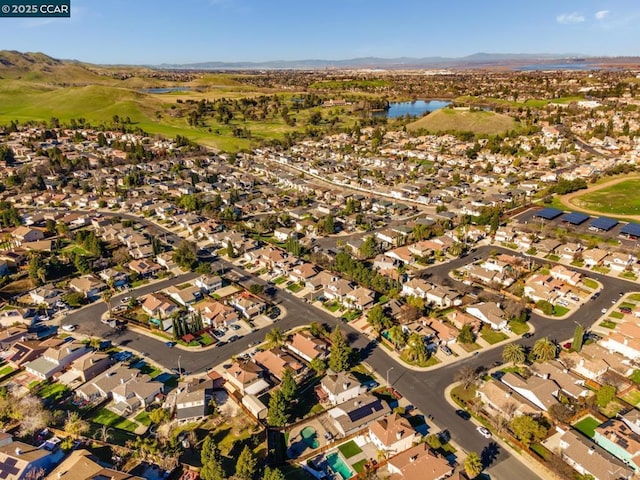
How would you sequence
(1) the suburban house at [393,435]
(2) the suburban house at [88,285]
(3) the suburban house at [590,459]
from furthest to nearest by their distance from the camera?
(2) the suburban house at [88,285]
(1) the suburban house at [393,435]
(3) the suburban house at [590,459]

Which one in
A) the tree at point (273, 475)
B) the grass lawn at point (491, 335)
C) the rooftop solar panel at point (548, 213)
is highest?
the rooftop solar panel at point (548, 213)

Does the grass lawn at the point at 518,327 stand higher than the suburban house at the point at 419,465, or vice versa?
the grass lawn at the point at 518,327

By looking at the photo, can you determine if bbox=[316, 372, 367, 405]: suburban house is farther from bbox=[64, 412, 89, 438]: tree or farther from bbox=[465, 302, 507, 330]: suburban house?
bbox=[64, 412, 89, 438]: tree

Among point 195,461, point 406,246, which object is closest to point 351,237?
point 406,246

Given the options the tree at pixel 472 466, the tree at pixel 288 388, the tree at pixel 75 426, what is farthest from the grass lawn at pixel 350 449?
the tree at pixel 75 426

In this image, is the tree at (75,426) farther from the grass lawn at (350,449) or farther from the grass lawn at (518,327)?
the grass lawn at (518,327)
